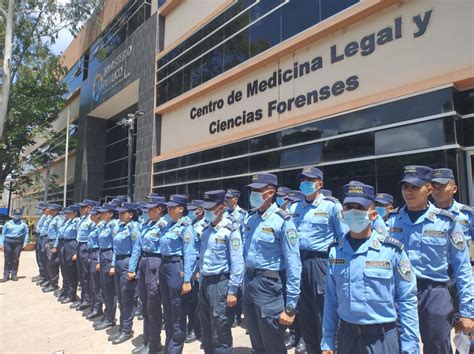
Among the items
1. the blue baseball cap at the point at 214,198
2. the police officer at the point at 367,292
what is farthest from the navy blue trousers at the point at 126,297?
the police officer at the point at 367,292

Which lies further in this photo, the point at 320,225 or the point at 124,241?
the point at 124,241

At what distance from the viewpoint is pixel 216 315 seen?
3895mm

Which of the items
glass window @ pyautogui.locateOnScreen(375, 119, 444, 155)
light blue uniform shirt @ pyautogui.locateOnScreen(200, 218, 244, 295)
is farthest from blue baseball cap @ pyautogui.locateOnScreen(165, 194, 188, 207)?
glass window @ pyautogui.locateOnScreen(375, 119, 444, 155)

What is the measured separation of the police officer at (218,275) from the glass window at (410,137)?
464 centimetres

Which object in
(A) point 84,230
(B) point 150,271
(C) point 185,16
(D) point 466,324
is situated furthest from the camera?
(C) point 185,16

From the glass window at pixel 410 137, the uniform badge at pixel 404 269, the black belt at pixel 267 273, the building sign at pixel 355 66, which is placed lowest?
the black belt at pixel 267 273

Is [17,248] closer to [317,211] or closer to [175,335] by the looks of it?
[175,335]

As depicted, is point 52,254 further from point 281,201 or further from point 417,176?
point 417,176

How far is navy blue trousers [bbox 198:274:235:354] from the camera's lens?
12.7 feet

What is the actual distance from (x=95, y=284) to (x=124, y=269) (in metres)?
1.43

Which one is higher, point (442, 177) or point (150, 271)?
point (442, 177)

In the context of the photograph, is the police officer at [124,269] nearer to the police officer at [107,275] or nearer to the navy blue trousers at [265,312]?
the police officer at [107,275]


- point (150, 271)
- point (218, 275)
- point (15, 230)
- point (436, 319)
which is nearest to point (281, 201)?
point (150, 271)

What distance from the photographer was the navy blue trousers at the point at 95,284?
6902 mm
